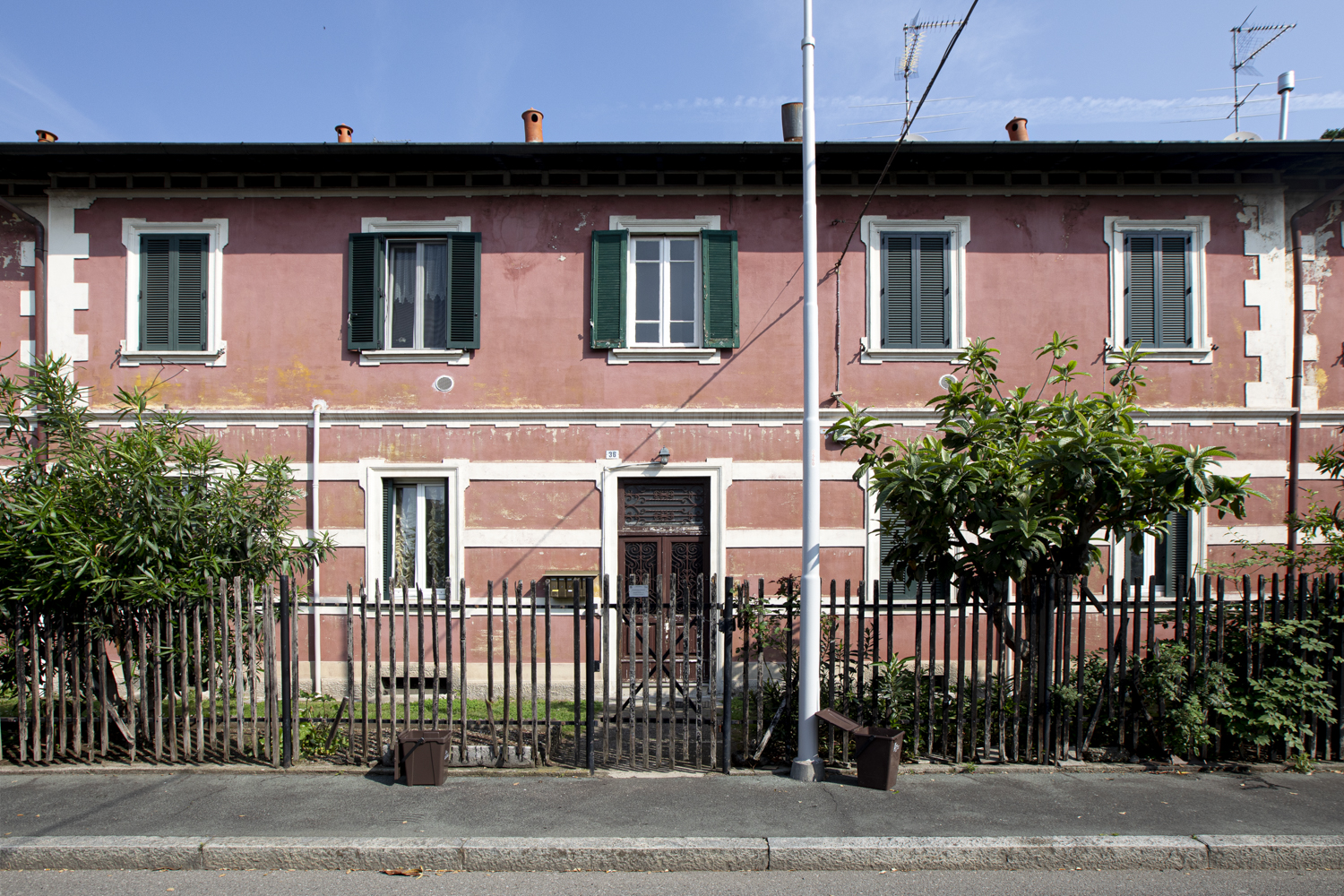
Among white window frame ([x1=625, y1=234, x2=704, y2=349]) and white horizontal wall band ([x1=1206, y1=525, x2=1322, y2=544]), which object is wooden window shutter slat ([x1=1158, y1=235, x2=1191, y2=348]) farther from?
white window frame ([x1=625, y1=234, x2=704, y2=349])

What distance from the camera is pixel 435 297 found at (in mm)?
9805

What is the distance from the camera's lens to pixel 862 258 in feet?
31.9

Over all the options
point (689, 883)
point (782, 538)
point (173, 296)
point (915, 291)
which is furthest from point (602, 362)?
point (689, 883)

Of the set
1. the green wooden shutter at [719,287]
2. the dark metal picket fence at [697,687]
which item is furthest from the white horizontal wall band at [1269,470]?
the green wooden shutter at [719,287]

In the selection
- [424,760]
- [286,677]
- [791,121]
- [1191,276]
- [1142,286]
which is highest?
[791,121]

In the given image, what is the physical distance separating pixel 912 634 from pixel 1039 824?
3.95 metres

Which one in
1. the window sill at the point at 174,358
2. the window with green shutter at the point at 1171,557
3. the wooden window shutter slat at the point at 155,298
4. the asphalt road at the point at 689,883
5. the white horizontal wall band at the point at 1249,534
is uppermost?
the wooden window shutter slat at the point at 155,298

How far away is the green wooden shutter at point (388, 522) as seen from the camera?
966 cm

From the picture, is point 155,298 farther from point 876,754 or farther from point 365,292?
point 876,754

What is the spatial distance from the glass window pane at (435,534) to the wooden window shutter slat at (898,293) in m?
6.10

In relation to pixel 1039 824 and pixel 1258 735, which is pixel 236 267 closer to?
pixel 1039 824

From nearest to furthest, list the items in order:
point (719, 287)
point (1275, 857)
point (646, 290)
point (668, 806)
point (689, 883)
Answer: point (689, 883) < point (1275, 857) < point (668, 806) < point (719, 287) < point (646, 290)

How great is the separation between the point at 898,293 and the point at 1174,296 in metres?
3.58

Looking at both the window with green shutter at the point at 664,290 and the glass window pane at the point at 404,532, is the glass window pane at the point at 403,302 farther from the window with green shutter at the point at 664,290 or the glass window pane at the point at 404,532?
the window with green shutter at the point at 664,290
